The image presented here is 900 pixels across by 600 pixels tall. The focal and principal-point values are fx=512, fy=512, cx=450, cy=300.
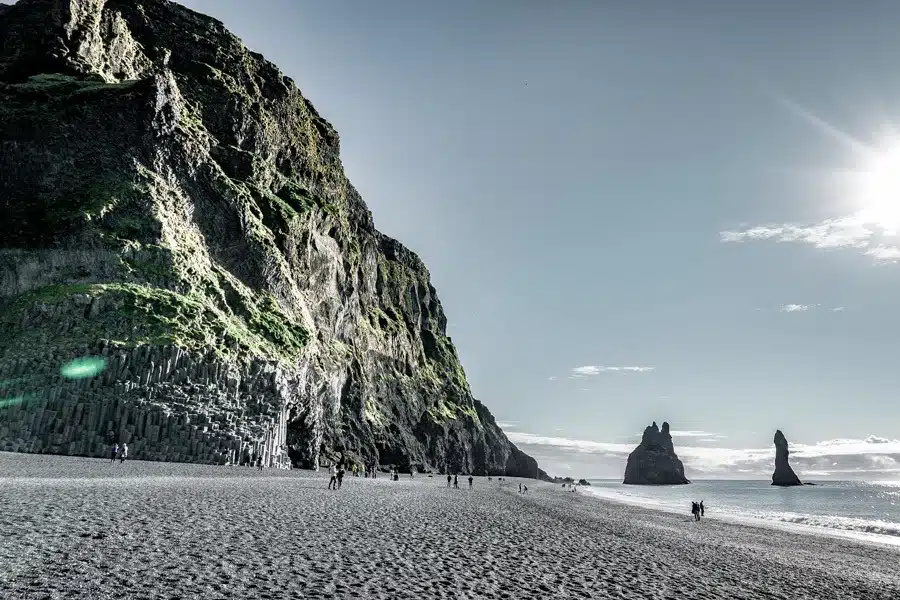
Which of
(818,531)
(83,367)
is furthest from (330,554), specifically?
(818,531)

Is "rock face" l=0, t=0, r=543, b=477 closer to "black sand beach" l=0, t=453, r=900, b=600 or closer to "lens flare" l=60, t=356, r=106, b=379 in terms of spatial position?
"lens flare" l=60, t=356, r=106, b=379

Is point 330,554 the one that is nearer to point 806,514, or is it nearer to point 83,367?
point 83,367

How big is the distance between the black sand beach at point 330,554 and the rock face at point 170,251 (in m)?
15.8

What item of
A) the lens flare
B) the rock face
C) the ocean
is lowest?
the ocean

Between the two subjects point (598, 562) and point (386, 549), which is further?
point (598, 562)

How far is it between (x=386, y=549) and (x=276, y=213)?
2554 inches

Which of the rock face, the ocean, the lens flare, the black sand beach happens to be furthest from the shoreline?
the lens flare

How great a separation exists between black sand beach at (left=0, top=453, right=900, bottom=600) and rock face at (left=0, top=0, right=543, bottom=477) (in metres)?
15.8

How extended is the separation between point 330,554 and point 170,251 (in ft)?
159

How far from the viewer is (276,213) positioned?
72.8 m

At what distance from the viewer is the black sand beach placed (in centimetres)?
1056

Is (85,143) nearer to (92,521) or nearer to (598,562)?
(92,521)

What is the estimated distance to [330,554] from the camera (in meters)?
13.9

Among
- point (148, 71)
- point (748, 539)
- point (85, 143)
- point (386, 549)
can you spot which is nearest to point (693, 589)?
point (386, 549)
